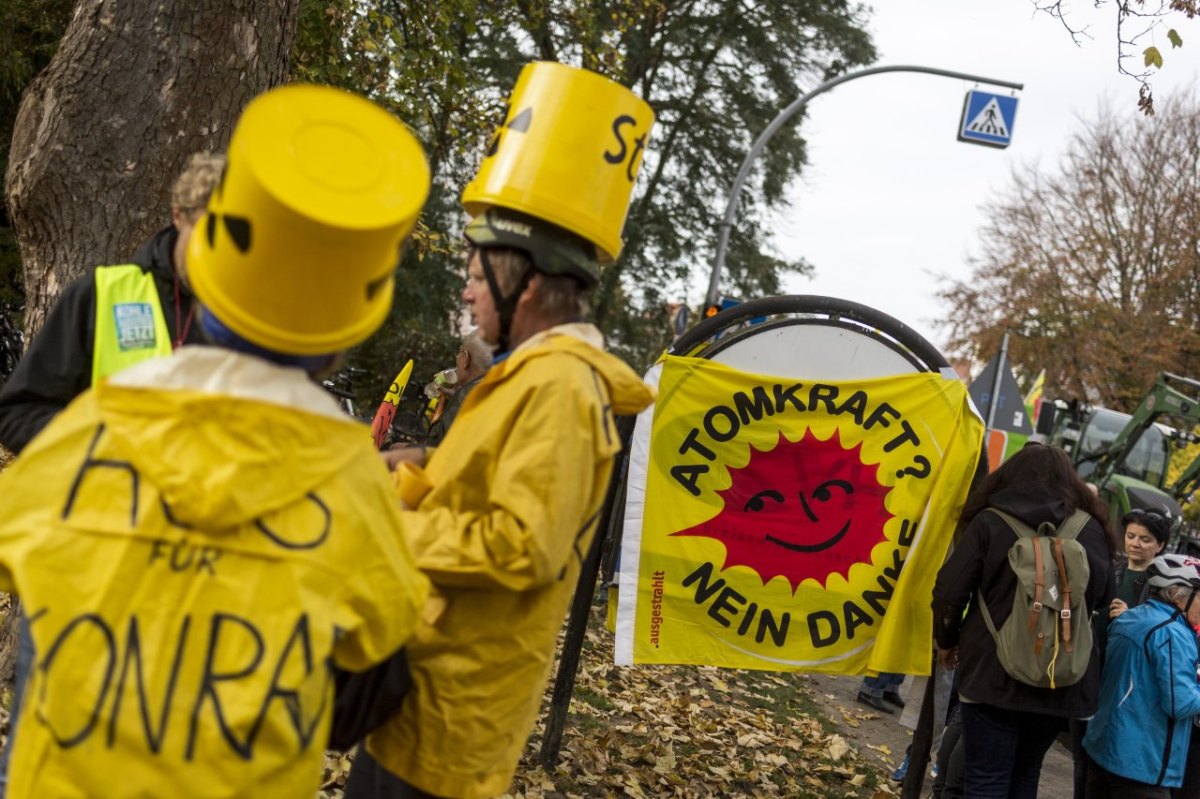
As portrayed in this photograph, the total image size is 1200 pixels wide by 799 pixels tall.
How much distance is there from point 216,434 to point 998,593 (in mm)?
3744

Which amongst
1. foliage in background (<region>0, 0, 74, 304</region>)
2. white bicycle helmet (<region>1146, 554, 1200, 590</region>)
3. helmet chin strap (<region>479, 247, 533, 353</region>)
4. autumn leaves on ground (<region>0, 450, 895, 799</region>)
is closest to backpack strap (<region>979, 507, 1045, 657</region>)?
white bicycle helmet (<region>1146, 554, 1200, 590</region>)

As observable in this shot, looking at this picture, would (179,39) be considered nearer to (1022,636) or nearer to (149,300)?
(149,300)

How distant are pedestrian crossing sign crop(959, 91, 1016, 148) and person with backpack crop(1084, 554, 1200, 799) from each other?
10010 mm

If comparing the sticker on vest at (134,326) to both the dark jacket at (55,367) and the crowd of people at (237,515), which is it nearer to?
the dark jacket at (55,367)

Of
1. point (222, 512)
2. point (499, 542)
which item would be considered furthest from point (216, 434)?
point (499, 542)

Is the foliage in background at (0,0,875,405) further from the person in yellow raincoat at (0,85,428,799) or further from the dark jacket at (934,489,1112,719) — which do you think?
the person in yellow raincoat at (0,85,428,799)

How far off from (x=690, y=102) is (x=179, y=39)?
62.7 feet

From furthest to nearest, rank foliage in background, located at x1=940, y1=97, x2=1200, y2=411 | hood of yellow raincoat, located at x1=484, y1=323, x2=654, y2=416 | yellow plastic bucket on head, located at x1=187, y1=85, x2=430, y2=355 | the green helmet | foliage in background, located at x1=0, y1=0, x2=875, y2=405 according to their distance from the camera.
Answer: foliage in background, located at x1=940, y1=97, x2=1200, y2=411 → foliage in background, located at x1=0, y1=0, x2=875, y2=405 → the green helmet → hood of yellow raincoat, located at x1=484, y1=323, x2=654, y2=416 → yellow plastic bucket on head, located at x1=187, y1=85, x2=430, y2=355

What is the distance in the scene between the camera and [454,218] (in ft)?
67.9

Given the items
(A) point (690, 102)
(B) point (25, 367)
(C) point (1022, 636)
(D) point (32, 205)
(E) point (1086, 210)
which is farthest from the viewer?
(E) point (1086, 210)

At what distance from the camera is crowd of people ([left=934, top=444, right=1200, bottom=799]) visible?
15.2 ft

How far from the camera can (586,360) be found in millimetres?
2439

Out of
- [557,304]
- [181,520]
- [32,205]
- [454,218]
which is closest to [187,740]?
[181,520]

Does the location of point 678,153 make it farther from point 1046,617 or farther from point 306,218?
point 306,218
